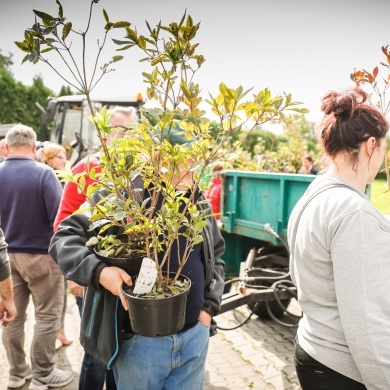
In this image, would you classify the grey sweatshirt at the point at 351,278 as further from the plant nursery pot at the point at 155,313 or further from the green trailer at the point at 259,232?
the green trailer at the point at 259,232

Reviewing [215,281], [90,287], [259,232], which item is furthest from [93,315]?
[259,232]

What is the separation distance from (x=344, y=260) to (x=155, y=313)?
68 centimetres

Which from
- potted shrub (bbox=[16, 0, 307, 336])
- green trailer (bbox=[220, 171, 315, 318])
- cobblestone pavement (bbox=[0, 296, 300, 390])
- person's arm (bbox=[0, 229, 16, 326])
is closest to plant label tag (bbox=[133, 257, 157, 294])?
potted shrub (bbox=[16, 0, 307, 336])

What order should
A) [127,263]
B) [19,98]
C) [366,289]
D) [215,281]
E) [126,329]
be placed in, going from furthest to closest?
[19,98] < [215,281] < [126,329] < [127,263] < [366,289]

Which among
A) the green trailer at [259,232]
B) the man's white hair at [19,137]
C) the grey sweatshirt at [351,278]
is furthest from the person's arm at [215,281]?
the man's white hair at [19,137]

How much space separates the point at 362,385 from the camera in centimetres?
137

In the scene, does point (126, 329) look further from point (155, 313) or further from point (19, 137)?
point (19, 137)

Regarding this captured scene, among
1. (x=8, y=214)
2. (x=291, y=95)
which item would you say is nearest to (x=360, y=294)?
(x=291, y=95)

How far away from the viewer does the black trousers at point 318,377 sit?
4.50 ft

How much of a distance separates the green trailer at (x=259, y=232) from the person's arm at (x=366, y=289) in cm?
213

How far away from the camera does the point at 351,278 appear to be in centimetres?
124

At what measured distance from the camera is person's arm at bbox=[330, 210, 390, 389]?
1.22 metres

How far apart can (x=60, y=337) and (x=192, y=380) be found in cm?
255

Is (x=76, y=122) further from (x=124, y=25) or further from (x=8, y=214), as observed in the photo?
(x=124, y=25)
